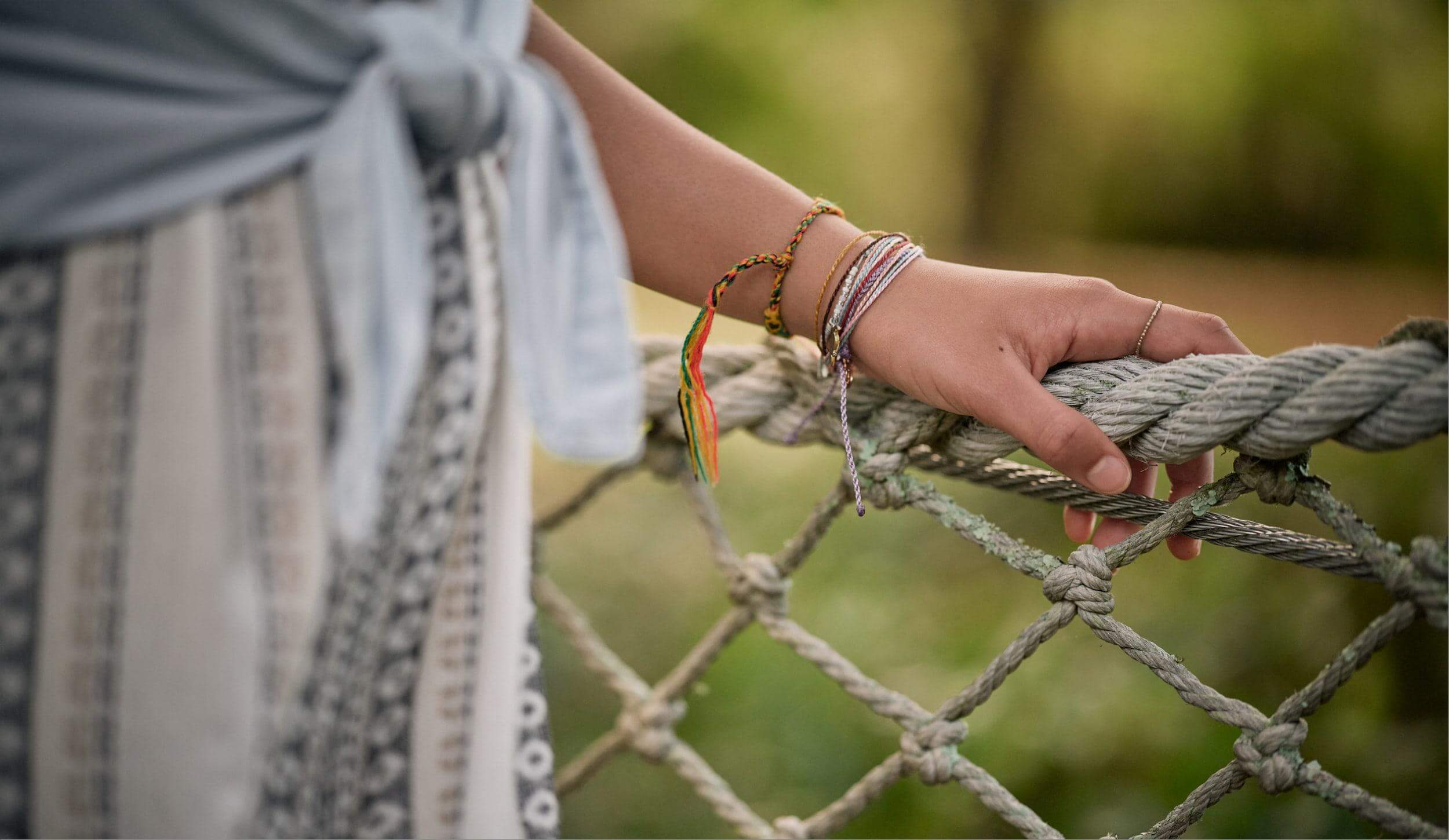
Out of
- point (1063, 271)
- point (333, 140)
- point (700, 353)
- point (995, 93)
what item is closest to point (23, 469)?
point (333, 140)

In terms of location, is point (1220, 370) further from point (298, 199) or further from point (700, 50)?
point (700, 50)

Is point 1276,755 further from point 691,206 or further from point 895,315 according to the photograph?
point 691,206

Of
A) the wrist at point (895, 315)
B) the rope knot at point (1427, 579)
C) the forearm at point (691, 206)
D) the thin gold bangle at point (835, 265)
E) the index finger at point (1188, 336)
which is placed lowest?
the rope knot at point (1427, 579)

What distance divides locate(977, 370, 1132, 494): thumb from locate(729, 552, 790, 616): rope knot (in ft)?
0.74

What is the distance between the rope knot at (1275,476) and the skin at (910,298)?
0.05m

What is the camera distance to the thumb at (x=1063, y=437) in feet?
1.44

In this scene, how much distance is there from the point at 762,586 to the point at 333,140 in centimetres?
41

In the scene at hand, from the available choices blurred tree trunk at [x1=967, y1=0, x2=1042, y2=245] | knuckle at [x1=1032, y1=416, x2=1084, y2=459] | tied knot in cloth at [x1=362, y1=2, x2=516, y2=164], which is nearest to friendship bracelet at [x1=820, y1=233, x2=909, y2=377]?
knuckle at [x1=1032, y1=416, x2=1084, y2=459]

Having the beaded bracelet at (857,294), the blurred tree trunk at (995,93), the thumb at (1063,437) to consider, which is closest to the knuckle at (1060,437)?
the thumb at (1063,437)

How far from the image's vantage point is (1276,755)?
0.44 m

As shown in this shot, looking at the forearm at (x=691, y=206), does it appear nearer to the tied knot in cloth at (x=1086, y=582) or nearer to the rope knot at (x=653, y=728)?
the tied knot in cloth at (x=1086, y=582)

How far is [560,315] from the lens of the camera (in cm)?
36

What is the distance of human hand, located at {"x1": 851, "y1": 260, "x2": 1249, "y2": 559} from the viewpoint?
445mm

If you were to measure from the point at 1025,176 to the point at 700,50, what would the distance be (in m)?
1.55
